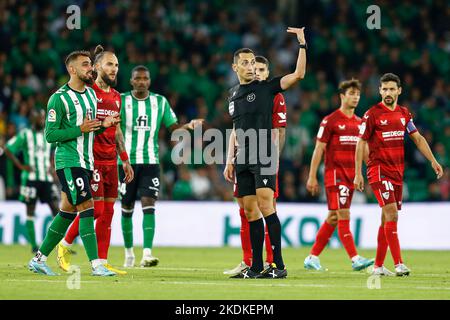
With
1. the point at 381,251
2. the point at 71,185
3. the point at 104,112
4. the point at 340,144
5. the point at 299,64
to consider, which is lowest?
the point at 381,251

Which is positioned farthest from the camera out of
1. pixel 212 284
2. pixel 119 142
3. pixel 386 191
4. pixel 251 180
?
pixel 119 142

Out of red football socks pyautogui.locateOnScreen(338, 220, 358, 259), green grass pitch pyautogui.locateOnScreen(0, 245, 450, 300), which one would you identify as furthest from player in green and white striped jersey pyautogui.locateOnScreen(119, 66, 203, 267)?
red football socks pyautogui.locateOnScreen(338, 220, 358, 259)

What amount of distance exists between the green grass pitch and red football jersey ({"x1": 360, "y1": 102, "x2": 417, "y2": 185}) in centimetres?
116

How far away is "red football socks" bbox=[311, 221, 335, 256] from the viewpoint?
41.5ft

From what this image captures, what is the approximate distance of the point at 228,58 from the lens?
23125mm

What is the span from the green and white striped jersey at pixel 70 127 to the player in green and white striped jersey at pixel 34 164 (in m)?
5.60

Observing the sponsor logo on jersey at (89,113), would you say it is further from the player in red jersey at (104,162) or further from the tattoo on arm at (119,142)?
the tattoo on arm at (119,142)

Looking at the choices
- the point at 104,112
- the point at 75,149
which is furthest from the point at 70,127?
the point at 104,112

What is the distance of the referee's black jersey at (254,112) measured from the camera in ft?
34.1

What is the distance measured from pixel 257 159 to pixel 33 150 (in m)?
6.49

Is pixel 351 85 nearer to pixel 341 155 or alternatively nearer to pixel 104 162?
pixel 341 155

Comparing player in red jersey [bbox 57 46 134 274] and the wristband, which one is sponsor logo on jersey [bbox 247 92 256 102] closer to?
player in red jersey [bbox 57 46 134 274]

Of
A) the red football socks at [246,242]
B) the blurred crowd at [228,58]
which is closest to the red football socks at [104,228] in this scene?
the red football socks at [246,242]
